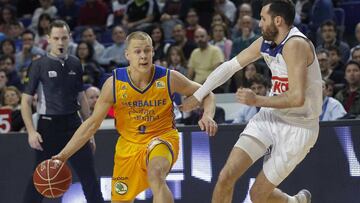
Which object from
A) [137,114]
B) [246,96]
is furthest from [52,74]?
[246,96]

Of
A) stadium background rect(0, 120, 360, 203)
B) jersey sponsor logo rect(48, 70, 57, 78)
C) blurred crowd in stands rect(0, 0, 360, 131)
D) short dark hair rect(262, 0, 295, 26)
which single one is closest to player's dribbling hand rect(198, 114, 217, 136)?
short dark hair rect(262, 0, 295, 26)

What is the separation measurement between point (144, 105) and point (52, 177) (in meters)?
1.05

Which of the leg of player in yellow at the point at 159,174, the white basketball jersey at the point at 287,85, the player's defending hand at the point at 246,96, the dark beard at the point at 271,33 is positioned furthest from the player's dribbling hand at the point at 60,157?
the dark beard at the point at 271,33

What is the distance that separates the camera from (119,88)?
7527mm

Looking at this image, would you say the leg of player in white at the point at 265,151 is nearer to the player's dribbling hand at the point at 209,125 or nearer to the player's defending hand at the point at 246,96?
the player's dribbling hand at the point at 209,125

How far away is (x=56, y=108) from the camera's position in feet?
28.7

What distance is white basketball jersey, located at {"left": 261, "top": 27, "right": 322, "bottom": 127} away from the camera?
7086 mm

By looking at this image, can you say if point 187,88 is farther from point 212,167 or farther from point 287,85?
point 212,167

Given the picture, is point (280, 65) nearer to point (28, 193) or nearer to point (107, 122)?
point (28, 193)

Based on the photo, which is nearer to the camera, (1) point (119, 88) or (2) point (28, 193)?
(1) point (119, 88)

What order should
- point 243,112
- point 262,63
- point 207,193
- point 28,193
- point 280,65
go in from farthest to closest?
point 262,63
point 243,112
point 207,193
point 28,193
point 280,65

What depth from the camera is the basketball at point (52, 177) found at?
7613 millimetres

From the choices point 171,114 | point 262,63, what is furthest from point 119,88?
point 262,63

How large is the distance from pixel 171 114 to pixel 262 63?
4.45m
